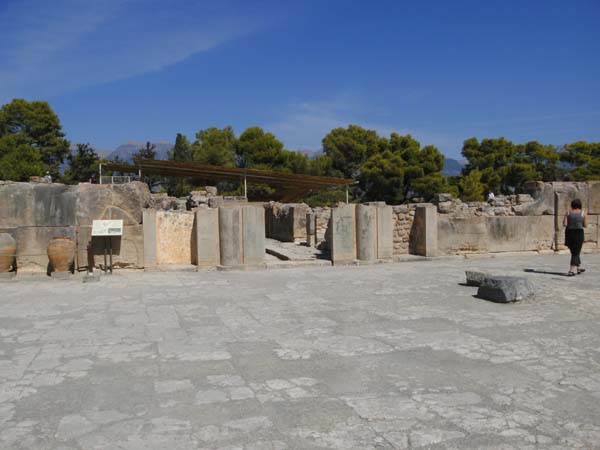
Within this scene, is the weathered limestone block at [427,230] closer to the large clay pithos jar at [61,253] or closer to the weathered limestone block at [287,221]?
the weathered limestone block at [287,221]

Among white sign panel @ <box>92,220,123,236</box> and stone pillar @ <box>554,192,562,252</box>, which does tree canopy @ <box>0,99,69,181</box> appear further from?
stone pillar @ <box>554,192,562,252</box>

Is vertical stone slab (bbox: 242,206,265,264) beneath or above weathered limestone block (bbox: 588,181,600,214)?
beneath

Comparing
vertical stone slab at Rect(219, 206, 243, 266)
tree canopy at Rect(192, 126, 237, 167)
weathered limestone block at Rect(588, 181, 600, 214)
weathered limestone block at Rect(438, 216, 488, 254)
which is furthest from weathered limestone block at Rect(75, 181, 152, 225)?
tree canopy at Rect(192, 126, 237, 167)

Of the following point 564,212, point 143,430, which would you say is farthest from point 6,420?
point 564,212

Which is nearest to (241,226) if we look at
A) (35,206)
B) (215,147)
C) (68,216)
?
(68,216)

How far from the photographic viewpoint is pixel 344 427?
3141mm

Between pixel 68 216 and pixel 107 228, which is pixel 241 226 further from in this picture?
pixel 68 216

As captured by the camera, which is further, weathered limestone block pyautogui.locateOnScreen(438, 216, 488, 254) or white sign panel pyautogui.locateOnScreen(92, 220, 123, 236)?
weathered limestone block pyautogui.locateOnScreen(438, 216, 488, 254)

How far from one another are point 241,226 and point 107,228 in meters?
2.78

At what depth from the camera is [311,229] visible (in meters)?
17.0

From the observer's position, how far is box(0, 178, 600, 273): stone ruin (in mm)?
10508

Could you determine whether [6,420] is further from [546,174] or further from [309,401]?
[546,174]

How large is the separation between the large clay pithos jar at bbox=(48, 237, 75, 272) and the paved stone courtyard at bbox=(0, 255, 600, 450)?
217cm

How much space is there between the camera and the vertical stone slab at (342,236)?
11.8 meters
